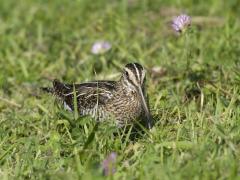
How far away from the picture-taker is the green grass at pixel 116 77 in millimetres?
4984

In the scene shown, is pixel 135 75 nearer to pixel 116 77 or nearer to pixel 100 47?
pixel 116 77

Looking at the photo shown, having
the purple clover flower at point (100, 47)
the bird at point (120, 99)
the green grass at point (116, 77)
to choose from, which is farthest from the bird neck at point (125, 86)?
the purple clover flower at point (100, 47)

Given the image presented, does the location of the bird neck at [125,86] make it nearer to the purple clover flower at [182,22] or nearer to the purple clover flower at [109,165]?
the purple clover flower at [182,22]

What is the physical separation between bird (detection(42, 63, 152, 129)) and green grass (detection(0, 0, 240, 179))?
0.52 ft

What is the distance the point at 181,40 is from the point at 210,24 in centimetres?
75

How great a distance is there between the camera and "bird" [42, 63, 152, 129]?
5695 millimetres

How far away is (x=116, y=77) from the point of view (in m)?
7.41

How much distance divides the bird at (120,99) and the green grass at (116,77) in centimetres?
16

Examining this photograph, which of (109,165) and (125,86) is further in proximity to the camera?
(125,86)

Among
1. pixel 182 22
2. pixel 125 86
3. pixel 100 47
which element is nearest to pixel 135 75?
pixel 125 86

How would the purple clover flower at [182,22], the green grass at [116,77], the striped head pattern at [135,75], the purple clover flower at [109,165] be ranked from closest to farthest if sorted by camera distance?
1. the purple clover flower at [109,165]
2. the green grass at [116,77]
3. the striped head pattern at [135,75]
4. the purple clover flower at [182,22]

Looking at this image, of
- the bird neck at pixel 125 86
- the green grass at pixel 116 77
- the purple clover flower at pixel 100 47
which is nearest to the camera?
the green grass at pixel 116 77

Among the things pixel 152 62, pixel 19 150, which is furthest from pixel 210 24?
pixel 19 150

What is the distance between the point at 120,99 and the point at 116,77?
4.98ft
